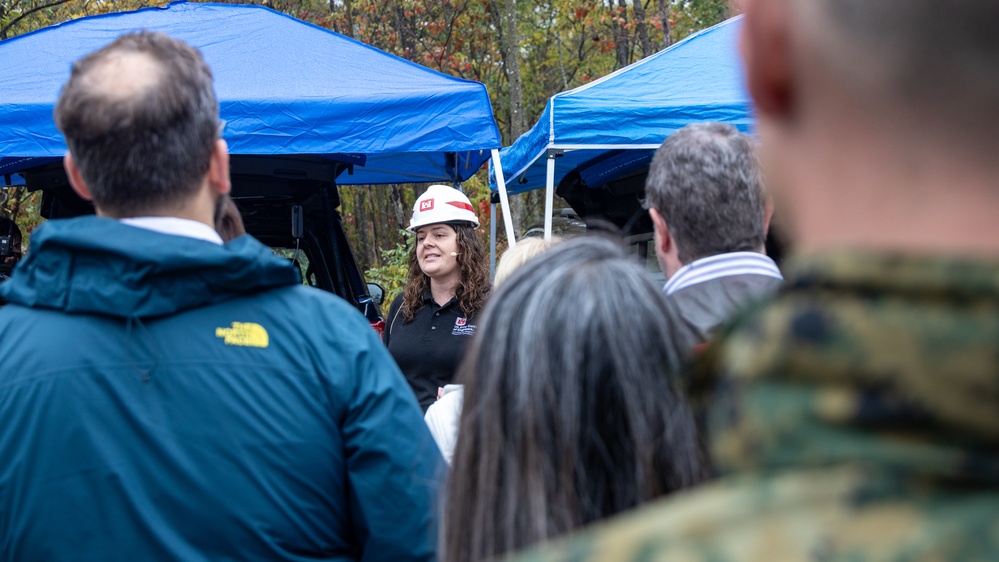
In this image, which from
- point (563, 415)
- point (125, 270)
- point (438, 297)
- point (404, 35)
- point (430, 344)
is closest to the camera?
point (563, 415)

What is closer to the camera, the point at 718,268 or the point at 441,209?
the point at 718,268

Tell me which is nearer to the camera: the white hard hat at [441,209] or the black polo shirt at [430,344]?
the black polo shirt at [430,344]

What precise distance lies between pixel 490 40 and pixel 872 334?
676 inches

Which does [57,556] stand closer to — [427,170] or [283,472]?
[283,472]

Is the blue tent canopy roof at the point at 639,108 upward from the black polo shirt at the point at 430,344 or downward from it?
upward

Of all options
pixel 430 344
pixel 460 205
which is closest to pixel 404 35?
pixel 460 205

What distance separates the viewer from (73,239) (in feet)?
5.11

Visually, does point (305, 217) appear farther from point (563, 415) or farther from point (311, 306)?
point (563, 415)

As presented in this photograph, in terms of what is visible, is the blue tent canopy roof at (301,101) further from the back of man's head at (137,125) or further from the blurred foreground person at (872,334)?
the blurred foreground person at (872,334)

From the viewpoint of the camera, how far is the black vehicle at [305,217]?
5.52 m

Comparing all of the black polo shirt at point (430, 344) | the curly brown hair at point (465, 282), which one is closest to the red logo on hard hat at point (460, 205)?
the curly brown hair at point (465, 282)

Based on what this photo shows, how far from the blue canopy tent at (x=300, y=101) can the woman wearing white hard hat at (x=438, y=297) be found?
37 cm

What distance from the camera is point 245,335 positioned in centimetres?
163

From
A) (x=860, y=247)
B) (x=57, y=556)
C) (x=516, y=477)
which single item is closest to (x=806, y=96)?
(x=860, y=247)
